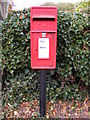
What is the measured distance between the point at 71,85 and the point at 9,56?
1.66 meters

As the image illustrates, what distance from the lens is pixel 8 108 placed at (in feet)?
10.0

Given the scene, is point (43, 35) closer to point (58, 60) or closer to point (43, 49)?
point (43, 49)

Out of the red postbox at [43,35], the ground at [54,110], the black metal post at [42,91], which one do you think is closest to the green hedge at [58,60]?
the ground at [54,110]

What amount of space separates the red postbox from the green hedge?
762 millimetres

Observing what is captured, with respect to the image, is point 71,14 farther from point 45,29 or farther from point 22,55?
point 22,55

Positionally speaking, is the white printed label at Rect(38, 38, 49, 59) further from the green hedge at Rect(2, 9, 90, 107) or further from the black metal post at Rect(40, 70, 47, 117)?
the green hedge at Rect(2, 9, 90, 107)

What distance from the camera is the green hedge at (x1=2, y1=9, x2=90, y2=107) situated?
10.2ft

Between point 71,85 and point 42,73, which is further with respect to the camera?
point 71,85

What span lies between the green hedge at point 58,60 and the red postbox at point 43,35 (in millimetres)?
762

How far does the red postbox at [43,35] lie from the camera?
232 centimetres

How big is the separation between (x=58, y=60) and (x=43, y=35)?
1165 millimetres

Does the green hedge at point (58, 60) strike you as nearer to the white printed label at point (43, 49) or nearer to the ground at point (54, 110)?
the ground at point (54, 110)

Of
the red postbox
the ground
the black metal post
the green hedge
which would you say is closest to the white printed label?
the red postbox

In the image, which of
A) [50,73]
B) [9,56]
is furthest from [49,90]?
[9,56]
